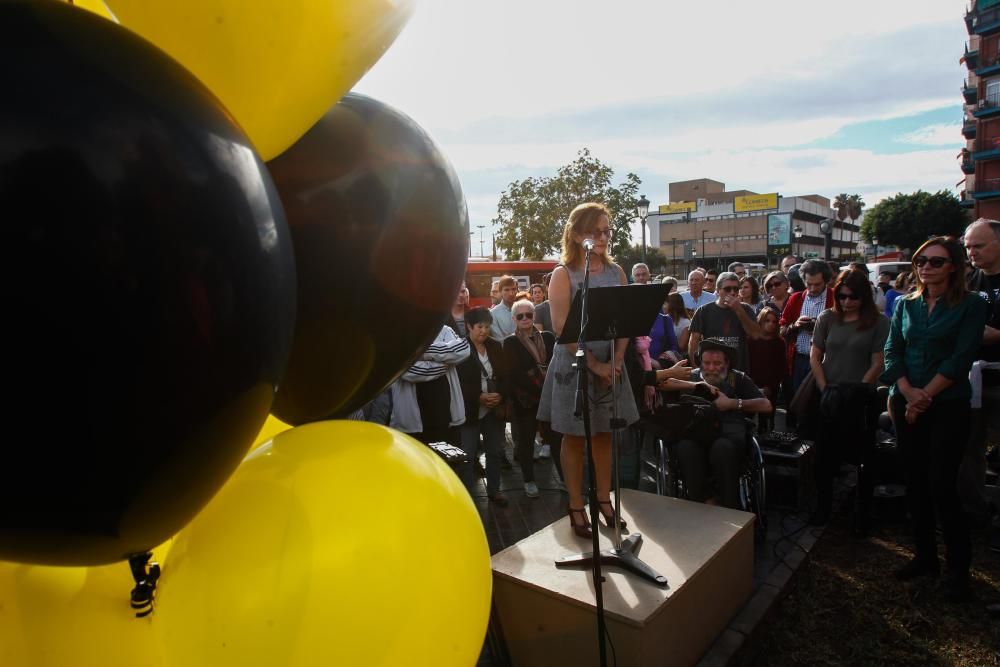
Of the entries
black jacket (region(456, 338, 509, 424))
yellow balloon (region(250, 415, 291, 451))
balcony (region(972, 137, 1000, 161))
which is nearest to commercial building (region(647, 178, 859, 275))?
balcony (region(972, 137, 1000, 161))

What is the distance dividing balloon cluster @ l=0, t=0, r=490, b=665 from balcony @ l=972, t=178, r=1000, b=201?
5030 cm

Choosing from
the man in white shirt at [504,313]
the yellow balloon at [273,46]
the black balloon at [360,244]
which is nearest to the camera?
the yellow balloon at [273,46]

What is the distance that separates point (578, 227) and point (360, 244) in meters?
2.05

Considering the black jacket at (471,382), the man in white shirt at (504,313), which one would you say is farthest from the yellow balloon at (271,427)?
the man in white shirt at (504,313)

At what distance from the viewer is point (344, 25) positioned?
37.0 inches

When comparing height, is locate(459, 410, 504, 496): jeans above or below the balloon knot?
below

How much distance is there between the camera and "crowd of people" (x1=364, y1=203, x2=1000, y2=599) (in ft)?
9.88

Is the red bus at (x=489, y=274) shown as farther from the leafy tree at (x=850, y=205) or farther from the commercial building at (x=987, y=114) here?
the leafy tree at (x=850, y=205)

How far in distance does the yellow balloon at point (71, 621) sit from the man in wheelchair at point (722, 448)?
333 centimetres

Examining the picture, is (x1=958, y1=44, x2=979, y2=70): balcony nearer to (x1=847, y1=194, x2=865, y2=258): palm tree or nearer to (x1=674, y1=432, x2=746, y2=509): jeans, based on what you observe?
(x1=847, y1=194, x2=865, y2=258): palm tree

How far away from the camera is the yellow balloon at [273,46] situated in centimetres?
85

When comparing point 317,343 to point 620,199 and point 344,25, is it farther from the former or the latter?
point 620,199

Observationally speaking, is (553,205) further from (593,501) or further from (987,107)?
(987,107)

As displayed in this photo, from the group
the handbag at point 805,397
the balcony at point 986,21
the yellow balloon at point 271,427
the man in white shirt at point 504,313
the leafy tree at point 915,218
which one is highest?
the balcony at point 986,21
